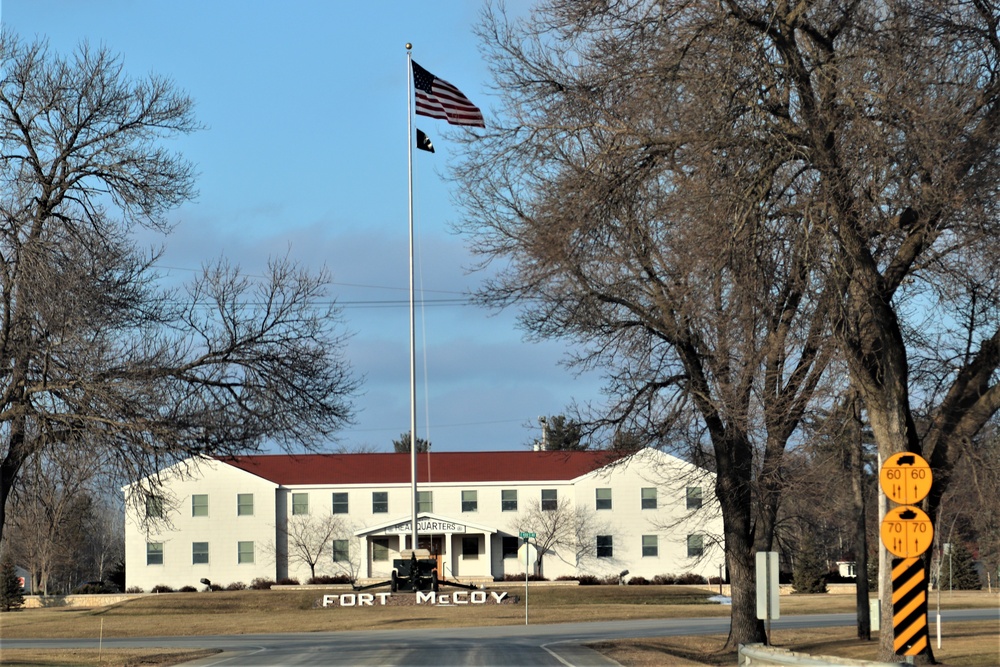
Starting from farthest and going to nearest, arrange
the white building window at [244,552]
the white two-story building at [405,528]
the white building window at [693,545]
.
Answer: the white building window at [244,552] < the white two-story building at [405,528] < the white building window at [693,545]

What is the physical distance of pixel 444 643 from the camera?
29.1m

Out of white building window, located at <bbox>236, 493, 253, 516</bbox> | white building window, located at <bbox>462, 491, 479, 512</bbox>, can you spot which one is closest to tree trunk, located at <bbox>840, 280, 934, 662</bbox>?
white building window, located at <bbox>462, 491, 479, 512</bbox>

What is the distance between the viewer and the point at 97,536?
91625 millimetres

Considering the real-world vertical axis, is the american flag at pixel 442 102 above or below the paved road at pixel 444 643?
above

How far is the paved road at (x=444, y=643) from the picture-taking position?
23.2 meters

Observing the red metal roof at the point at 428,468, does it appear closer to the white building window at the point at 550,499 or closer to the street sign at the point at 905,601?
the white building window at the point at 550,499

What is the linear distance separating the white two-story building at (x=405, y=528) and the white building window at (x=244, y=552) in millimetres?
60

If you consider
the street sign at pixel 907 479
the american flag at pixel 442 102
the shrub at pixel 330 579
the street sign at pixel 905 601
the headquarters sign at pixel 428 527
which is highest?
the american flag at pixel 442 102

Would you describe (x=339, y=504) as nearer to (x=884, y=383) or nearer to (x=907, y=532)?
(x=884, y=383)

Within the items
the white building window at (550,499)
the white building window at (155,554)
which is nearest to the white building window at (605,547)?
the white building window at (550,499)

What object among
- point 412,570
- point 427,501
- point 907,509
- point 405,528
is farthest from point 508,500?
point 907,509

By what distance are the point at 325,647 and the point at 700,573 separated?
4393 centimetres

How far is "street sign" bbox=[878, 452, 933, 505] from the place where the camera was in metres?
12.4

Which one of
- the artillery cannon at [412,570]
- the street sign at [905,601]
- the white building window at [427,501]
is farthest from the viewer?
the white building window at [427,501]
